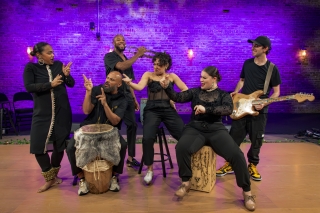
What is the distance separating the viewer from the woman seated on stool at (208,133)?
112 inches

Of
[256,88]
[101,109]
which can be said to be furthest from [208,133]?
[101,109]

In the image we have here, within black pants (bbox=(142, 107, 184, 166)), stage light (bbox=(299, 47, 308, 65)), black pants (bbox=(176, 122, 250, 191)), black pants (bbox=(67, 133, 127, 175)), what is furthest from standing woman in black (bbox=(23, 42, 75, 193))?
stage light (bbox=(299, 47, 308, 65))

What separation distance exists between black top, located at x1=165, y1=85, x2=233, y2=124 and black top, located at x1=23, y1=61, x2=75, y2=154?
48.0 inches

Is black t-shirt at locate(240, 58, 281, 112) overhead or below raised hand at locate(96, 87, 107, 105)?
overhead

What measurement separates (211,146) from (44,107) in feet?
6.20

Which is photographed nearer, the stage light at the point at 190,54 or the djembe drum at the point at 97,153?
the djembe drum at the point at 97,153

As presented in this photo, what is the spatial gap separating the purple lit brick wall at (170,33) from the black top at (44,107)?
4.84 metres

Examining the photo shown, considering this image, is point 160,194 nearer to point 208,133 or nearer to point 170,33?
point 208,133

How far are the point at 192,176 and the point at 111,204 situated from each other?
93cm

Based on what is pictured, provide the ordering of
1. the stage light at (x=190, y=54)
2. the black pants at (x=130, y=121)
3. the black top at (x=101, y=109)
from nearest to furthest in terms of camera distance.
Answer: the black top at (x=101, y=109)
the black pants at (x=130, y=121)
the stage light at (x=190, y=54)

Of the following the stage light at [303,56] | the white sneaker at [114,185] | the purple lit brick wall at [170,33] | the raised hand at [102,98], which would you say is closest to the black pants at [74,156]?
the white sneaker at [114,185]

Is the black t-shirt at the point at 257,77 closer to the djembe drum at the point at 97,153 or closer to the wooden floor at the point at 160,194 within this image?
the wooden floor at the point at 160,194

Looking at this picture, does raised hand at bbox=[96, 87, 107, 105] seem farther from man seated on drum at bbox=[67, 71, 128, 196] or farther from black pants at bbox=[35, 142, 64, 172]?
black pants at bbox=[35, 142, 64, 172]

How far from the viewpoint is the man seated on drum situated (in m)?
3.10
